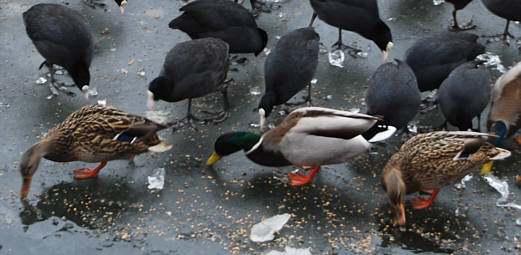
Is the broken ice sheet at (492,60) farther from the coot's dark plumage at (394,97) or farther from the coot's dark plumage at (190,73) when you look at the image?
the coot's dark plumage at (190,73)

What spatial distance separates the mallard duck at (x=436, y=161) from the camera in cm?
600

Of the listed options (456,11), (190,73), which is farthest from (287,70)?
(456,11)

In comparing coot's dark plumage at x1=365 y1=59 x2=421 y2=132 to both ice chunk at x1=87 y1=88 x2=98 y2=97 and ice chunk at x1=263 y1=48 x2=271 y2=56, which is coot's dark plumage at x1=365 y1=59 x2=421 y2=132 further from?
ice chunk at x1=87 y1=88 x2=98 y2=97

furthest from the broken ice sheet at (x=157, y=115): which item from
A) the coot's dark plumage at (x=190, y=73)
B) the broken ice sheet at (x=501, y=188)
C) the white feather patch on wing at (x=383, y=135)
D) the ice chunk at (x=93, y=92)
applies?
the broken ice sheet at (x=501, y=188)

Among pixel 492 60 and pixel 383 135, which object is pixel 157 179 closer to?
pixel 383 135

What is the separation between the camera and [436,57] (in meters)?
7.43

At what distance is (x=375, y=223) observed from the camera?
19.8 ft

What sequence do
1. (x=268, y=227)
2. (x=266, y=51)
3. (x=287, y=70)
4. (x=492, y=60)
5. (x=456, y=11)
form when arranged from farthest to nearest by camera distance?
(x=456, y=11) → (x=266, y=51) → (x=492, y=60) → (x=287, y=70) → (x=268, y=227)

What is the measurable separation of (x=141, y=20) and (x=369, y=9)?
120 inches

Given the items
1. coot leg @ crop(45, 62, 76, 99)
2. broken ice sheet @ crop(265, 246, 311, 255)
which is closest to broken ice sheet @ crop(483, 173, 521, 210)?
broken ice sheet @ crop(265, 246, 311, 255)

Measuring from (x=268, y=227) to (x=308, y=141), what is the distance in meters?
0.91

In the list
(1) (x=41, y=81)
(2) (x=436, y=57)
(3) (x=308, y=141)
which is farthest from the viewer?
(1) (x=41, y=81)

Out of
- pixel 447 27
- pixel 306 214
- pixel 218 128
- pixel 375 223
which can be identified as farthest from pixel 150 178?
pixel 447 27

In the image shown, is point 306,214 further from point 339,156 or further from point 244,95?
point 244,95
